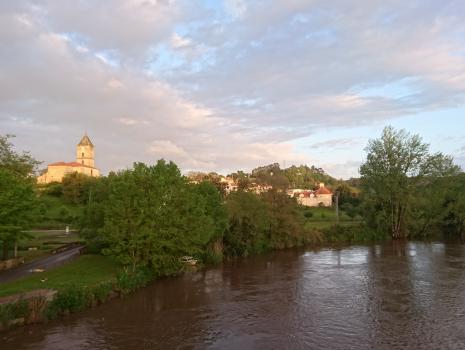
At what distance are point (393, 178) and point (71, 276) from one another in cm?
4682

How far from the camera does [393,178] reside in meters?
61.2

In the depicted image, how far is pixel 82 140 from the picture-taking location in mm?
162750

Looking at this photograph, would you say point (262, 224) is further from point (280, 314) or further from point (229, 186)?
point (229, 186)

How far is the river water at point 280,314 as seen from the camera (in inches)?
734

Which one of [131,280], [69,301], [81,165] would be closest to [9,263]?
[131,280]

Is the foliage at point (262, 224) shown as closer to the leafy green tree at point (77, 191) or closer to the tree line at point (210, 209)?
the tree line at point (210, 209)

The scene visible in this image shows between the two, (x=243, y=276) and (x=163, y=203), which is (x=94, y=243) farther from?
(x=243, y=276)

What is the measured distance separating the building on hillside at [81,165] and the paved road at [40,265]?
105 m

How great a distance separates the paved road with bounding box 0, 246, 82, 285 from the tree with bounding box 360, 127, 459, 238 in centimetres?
4070

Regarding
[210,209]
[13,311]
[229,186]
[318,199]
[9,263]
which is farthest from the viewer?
[318,199]

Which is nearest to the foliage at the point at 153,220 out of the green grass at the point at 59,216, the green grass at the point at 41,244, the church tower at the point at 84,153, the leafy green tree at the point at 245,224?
the green grass at the point at 41,244

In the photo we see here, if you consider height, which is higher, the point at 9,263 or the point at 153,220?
the point at 153,220

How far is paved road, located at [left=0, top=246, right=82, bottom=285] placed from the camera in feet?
93.0

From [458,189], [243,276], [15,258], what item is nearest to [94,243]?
[15,258]
